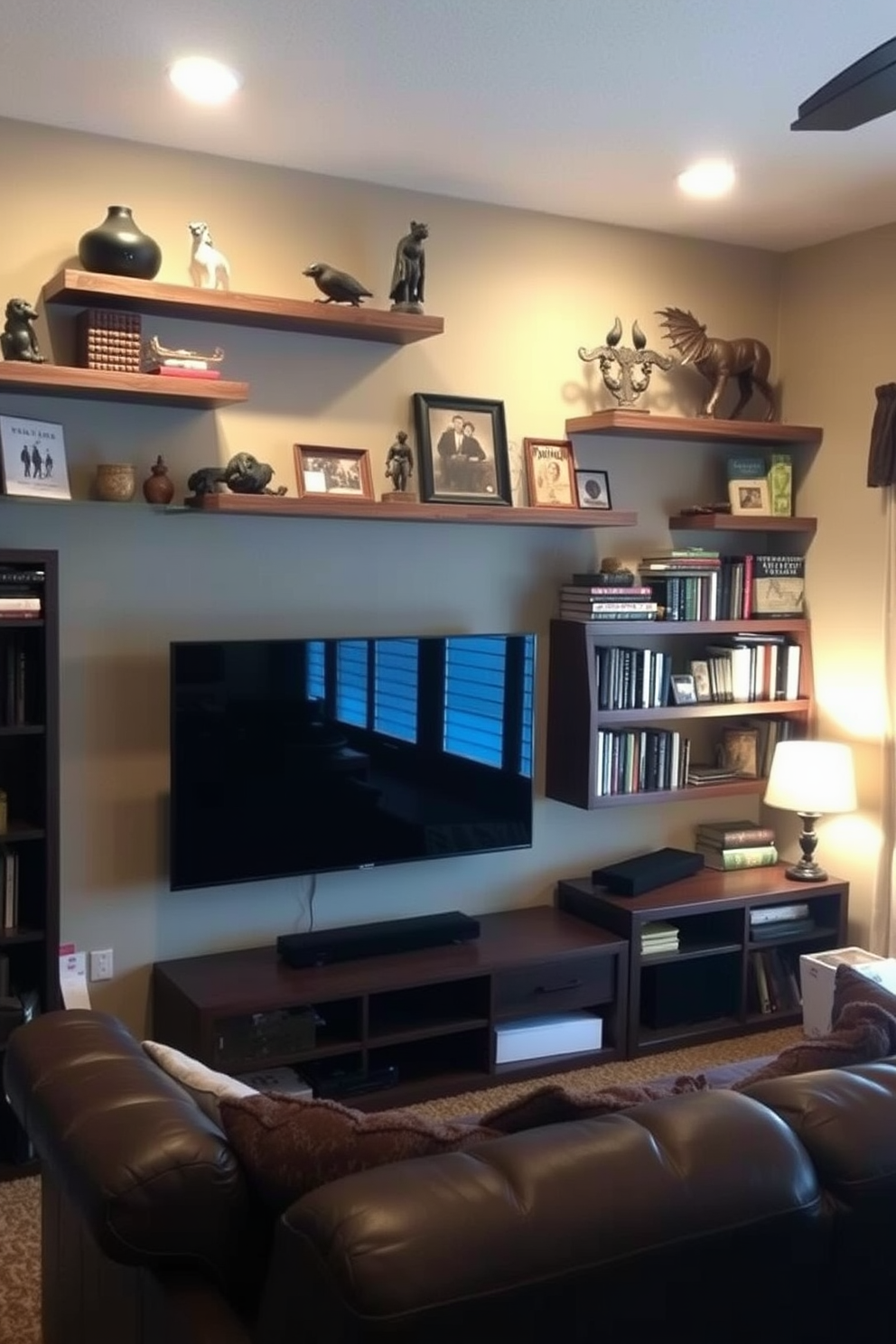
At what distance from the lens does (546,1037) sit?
4.03m

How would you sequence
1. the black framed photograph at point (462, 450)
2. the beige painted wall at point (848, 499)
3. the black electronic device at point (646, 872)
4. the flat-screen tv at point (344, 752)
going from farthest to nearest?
the beige painted wall at point (848, 499) → the black electronic device at point (646, 872) → the black framed photograph at point (462, 450) → the flat-screen tv at point (344, 752)

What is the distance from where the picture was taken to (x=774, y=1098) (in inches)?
69.4

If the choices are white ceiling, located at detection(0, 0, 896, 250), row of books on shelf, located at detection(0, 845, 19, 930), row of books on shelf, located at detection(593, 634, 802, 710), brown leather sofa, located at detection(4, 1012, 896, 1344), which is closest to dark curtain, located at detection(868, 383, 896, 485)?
white ceiling, located at detection(0, 0, 896, 250)

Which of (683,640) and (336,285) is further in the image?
(683,640)

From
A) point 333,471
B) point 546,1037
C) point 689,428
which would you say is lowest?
point 546,1037

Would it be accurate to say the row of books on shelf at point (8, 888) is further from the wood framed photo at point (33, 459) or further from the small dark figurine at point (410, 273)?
the small dark figurine at point (410, 273)

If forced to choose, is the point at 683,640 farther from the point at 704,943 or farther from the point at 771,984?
the point at 771,984

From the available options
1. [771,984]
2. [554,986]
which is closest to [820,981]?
[771,984]

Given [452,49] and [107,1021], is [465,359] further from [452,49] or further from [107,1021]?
[107,1021]

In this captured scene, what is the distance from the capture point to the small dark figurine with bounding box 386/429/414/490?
394 centimetres

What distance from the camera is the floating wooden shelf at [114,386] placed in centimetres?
323

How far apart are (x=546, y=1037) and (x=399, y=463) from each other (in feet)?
6.15

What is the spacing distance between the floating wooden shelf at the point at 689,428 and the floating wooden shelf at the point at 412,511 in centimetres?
29

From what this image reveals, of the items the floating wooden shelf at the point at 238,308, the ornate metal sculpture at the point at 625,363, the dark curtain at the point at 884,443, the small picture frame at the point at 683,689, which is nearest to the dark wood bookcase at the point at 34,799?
the floating wooden shelf at the point at 238,308
